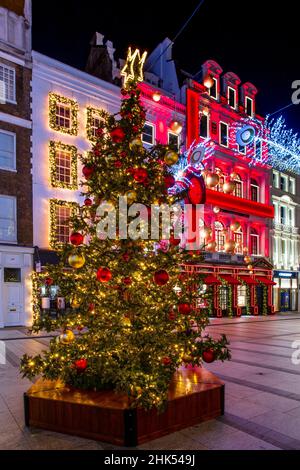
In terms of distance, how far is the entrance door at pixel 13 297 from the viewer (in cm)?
1809

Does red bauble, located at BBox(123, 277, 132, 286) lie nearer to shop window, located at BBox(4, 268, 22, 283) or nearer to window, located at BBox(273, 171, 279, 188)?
shop window, located at BBox(4, 268, 22, 283)

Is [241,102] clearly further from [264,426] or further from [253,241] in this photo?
[264,426]

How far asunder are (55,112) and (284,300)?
24832 millimetres

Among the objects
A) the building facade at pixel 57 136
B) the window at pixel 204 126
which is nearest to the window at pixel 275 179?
the window at pixel 204 126

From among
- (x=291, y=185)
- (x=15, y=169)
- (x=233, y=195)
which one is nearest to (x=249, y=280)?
(x=233, y=195)

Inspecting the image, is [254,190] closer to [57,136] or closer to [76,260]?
[57,136]

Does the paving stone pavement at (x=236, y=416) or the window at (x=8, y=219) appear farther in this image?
the window at (x=8, y=219)

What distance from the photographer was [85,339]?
5.93 m

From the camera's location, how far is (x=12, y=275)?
18438mm

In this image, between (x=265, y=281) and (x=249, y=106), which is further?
(x=249, y=106)

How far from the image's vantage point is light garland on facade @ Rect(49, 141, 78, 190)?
65.1 feet

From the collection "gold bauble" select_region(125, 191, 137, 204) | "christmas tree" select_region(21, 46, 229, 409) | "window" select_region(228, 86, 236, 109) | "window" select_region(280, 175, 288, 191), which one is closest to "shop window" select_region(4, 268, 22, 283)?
"christmas tree" select_region(21, 46, 229, 409)

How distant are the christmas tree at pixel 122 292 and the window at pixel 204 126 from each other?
2248 cm

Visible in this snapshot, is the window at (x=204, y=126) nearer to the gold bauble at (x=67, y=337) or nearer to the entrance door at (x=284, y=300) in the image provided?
the entrance door at (x=284, y=300)
